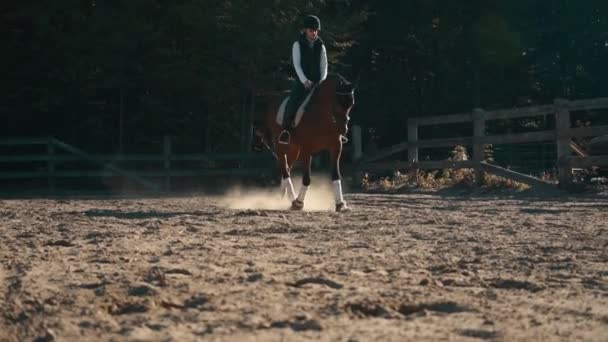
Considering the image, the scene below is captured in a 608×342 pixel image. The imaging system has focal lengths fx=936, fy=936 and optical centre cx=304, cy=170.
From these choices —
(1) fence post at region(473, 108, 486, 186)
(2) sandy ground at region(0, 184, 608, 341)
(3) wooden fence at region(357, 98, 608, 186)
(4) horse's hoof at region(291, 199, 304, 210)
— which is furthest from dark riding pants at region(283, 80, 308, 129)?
(1) fence post at region(473, 108, 486, 186)

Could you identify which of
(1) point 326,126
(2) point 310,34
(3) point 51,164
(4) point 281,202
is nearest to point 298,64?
(2) point 310,34

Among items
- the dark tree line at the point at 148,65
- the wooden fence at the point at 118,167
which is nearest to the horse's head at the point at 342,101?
the wooden fence at the point at 118,167

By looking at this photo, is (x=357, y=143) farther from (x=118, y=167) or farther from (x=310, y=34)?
(x=310, y=34)

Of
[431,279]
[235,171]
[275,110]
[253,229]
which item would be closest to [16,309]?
[431,279]

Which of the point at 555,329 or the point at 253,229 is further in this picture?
the point at 253,229

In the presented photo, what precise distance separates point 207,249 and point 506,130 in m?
29.7

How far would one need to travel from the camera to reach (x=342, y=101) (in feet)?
43.2

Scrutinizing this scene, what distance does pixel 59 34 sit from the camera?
83.9ft

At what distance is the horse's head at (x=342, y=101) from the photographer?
13164 millimetres

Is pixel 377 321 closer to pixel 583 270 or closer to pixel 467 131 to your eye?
pixel 583 270

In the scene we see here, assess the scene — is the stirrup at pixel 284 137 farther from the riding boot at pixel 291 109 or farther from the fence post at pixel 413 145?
the fence post at pixel 413 145

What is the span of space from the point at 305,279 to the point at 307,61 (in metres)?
7.84

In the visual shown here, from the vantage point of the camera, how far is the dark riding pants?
44.5 ft

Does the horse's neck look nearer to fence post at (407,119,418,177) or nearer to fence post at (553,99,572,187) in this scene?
fence post at (553,99,572,187)
